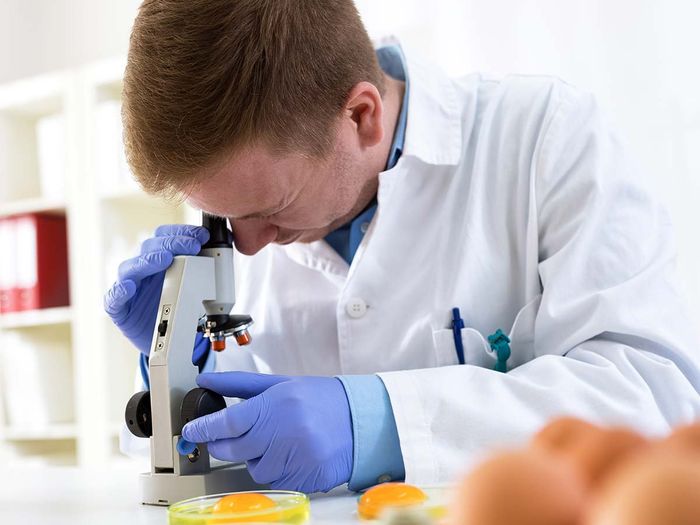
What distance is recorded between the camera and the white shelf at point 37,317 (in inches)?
132

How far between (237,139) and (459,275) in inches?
18.6

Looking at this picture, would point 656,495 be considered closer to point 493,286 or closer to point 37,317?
point 493,286

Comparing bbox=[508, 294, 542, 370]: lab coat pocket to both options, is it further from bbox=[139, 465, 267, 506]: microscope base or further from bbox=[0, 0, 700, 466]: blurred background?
bbox=[0, 0, 700, 466]: blurred background

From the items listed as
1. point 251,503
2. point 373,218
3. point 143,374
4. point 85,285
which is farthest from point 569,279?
point 85,285

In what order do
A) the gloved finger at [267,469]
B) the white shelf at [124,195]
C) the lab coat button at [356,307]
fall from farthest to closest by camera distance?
the white shelf at [124,195] < the lab coat button at [356,307] < the gloved finger at [267,469]

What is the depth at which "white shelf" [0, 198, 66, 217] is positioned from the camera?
345 centimetres

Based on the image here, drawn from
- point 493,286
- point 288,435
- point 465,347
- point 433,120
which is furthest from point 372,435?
point 433,120

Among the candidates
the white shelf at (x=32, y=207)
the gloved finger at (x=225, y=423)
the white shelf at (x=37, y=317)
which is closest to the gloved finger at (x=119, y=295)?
the gloved finger at (x=225, y=423)

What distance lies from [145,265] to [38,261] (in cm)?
240

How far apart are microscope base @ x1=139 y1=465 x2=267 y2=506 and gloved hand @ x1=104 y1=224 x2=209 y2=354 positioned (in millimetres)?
313

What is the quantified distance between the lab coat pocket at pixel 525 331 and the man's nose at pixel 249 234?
1.53ft

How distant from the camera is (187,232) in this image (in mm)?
1302

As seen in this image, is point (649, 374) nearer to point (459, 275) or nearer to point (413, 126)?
point (459, 275)

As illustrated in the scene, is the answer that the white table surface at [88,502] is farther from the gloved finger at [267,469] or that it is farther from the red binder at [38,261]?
the red binder at [38,261]
